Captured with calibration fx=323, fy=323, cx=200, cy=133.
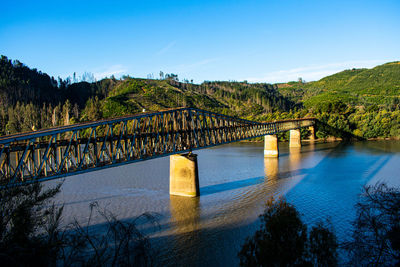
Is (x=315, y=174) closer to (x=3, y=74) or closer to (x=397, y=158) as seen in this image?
(x=397, y=158)

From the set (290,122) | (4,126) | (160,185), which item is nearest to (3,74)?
(4,126)

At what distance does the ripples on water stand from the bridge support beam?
897mm

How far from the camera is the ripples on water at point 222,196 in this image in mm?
22025

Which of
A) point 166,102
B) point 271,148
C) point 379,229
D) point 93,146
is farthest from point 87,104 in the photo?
point 379,229

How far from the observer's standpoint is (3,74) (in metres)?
183

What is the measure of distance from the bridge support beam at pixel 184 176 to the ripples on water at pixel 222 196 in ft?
2.94

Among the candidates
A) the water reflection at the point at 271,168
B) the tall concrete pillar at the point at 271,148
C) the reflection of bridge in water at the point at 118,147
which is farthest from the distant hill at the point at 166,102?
the reflection of bridge in water at the point at 118,147

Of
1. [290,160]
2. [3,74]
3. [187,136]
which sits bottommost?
[290,160]

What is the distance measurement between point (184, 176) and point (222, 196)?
451 cm

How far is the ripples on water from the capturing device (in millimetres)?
22025

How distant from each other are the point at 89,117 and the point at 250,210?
4213 inches

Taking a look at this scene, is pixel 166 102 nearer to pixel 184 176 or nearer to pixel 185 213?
pixel 184 176

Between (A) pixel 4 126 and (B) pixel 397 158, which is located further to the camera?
(A) pixel 4 126

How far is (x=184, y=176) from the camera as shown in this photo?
A: 111ft
